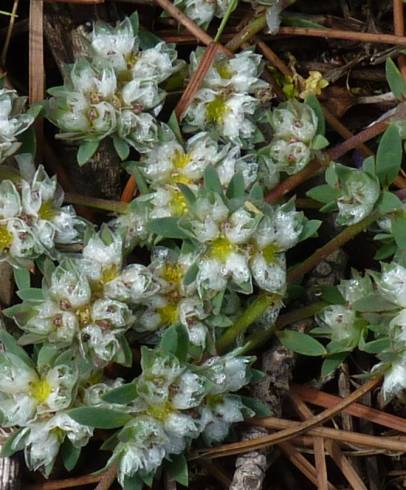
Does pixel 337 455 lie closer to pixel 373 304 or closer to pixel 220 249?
pixel 373 304

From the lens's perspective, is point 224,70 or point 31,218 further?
point 224,70

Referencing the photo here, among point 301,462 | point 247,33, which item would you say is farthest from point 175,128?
point 301,462

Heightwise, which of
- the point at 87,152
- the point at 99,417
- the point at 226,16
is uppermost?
the point at 226,16

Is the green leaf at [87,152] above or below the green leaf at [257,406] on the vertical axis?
above

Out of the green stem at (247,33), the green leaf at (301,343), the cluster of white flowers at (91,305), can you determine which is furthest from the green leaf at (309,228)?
the green stem at (247,33)

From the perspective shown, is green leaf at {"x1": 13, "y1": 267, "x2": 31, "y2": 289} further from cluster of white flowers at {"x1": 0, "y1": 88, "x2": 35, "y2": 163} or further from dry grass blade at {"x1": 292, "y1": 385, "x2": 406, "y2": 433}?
dry grass blade at {"x1": 292, "y1": 385, "x2": 406, "y2": 433}

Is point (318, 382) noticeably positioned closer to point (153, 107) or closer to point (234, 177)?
point (234, 177)

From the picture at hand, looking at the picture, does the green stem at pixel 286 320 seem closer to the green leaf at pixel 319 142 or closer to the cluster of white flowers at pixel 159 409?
the cluster of white flowers at pixel 159 409
